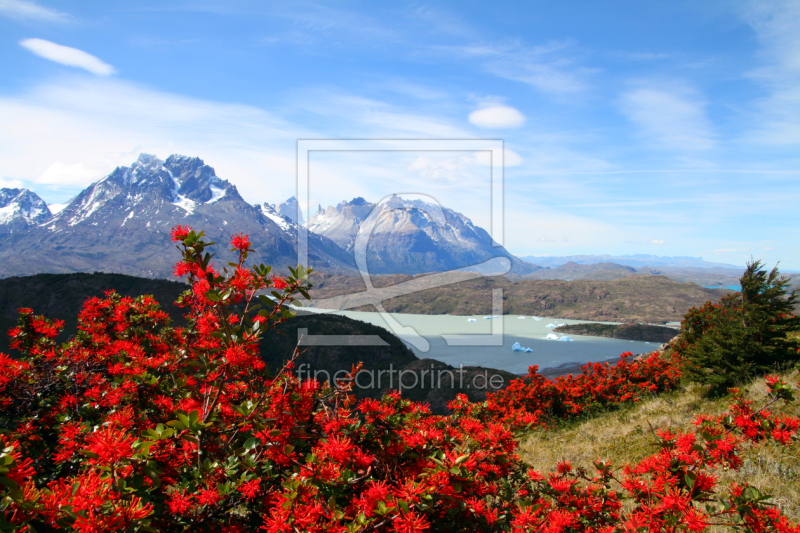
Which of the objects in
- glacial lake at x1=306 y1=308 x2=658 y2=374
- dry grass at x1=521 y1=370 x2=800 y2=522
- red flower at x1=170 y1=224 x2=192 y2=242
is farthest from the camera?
glacial lake at x1=306 y1=308 x2=658 y2=374

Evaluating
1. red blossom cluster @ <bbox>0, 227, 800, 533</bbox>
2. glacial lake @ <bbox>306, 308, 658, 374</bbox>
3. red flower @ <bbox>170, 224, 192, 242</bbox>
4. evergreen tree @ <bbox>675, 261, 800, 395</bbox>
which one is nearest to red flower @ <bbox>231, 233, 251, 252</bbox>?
red blossom cluster @ <bbox>0, 227, 800, 533</bbox>

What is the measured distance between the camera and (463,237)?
512 feet

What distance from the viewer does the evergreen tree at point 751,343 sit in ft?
23.5

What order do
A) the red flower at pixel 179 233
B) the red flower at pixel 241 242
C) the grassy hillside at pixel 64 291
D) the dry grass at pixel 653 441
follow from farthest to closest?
the grassy hillside at pixel 64 291 → the dry grass at pixel 653 441 → the red flower at pixel 241 242 → the red flower at pixel 179 233

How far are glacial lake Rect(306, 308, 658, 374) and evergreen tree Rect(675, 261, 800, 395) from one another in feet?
92.6

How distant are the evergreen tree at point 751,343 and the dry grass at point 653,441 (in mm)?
484

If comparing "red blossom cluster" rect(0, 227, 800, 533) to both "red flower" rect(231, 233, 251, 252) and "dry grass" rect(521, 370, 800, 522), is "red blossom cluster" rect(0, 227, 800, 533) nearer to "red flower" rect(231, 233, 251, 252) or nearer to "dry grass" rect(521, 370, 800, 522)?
"red flower" rect(231, 233, 251, 252)

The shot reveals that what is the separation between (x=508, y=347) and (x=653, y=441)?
57.4 metres

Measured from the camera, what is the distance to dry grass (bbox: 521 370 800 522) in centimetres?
348

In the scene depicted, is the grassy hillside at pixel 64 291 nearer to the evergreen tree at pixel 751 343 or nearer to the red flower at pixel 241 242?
the red flower at pixel 241 242

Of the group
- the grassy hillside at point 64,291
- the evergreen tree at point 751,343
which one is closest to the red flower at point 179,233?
the evergreen tree at point 751,343

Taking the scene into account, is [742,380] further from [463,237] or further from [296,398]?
[463,237]

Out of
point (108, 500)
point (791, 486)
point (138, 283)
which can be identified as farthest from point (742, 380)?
point (138, 283)

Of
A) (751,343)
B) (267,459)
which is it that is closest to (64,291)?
(267,459)
